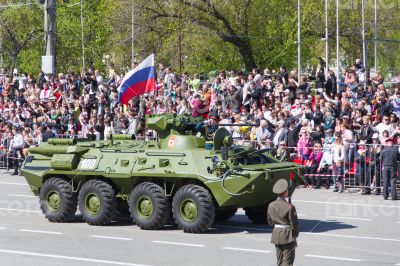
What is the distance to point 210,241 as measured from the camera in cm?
1948

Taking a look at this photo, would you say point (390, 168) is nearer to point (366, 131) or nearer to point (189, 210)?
point (366, 131)

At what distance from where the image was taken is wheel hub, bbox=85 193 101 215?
21.6m

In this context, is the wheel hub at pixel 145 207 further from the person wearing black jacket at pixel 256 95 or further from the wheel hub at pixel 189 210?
the person wearing black jacket at pixel 256 95

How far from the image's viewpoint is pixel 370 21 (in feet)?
194

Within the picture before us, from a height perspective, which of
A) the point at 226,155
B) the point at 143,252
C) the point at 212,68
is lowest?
the point at 143,252

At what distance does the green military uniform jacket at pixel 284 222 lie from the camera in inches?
574

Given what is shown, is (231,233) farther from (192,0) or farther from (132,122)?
(192,0)

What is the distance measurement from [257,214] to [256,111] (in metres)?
10.1

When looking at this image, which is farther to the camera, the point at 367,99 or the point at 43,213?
the point at 367,99

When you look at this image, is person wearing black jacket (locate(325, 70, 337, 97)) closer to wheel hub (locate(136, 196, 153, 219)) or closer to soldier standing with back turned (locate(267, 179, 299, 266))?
wheel hub (locate(136, 196, 153, 219))

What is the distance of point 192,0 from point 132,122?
1599cm

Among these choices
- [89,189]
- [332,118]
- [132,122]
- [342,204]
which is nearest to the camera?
[89,189]

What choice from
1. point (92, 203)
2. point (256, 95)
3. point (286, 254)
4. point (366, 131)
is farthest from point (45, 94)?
point (286, 254)

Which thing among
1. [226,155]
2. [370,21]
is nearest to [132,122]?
[226,155]
